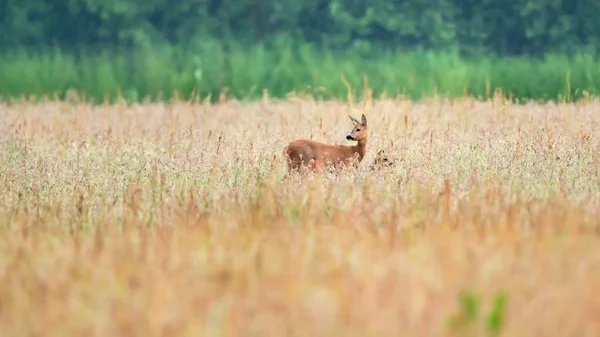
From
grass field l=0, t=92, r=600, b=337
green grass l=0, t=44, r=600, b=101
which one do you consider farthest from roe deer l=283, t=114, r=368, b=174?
green grass l=0, t=44, r=600, b=101

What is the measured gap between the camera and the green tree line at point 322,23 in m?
32.1

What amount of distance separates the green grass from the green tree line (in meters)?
9.09

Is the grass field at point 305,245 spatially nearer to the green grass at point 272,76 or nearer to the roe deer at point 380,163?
the roe deer at point 380,163

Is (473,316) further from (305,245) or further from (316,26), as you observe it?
(316,26)

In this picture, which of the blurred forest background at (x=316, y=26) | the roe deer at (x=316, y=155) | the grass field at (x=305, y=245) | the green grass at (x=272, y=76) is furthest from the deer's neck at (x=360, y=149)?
the blurred forest background at (x=316, y=26)

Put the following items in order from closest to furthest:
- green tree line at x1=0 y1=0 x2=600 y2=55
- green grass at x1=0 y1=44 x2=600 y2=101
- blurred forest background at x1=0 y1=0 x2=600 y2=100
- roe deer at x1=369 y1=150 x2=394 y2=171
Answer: roe deer at x1=369 y1=150 x2=394 y2=171 → green grass at x1=0 y1=44 x2=600 y2=101 → blurred forest background at x1=0 y1=0 x2=600 y2=100 → green tree line at x1=0 y1=0 x2=600 y2=55

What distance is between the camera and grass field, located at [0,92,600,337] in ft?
14.4

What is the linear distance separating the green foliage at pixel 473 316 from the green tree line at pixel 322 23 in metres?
27.3

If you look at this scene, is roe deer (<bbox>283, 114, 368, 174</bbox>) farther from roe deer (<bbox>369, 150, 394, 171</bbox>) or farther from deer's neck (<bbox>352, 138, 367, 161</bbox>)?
roe deer (<bbox>369, 150, 394, 171</bbox>)

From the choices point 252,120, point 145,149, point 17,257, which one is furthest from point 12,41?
point 17,257

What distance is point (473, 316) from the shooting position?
14.6ft

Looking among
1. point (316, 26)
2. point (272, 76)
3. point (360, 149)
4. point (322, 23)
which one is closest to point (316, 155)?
point (360, 149)

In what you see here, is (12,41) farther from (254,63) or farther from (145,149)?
(145,149)

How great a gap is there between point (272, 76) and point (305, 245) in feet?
53.0
